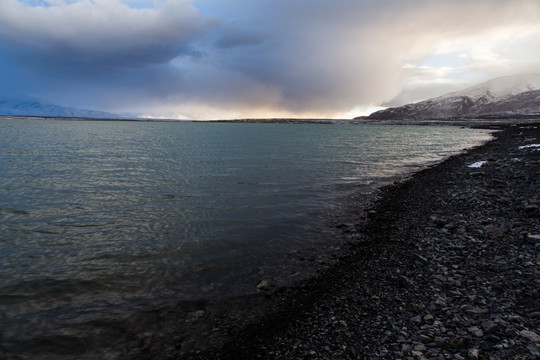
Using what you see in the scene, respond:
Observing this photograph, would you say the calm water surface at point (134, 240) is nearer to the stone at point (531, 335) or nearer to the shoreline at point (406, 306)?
the shoreline at point (406, 306)

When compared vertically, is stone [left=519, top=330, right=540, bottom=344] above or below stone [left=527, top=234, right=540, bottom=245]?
below

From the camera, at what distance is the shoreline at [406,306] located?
6.27m

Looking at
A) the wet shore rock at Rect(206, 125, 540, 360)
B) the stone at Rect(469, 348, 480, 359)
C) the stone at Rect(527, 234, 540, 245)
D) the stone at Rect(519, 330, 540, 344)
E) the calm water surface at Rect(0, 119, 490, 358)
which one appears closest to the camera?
the stone at Rect(469, 348, 480, 359)

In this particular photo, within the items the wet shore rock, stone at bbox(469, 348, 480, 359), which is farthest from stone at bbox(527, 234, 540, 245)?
stone at bbox(469, 348, 480, 359)

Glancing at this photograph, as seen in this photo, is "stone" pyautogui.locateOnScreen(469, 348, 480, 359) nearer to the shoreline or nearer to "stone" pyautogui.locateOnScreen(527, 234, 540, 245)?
the shoreline

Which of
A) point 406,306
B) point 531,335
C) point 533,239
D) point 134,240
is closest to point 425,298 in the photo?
point 406,306

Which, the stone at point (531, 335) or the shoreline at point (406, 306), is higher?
the stone at point (531, 335)

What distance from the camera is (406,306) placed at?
7699mm

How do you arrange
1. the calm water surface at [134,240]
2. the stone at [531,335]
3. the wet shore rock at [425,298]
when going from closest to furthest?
the stone at [531,335] → the wet shore rock at [425,298] → the calm water surface at [134,240]

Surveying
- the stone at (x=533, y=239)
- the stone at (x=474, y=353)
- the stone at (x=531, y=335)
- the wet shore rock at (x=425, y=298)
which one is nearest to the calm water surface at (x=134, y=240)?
the wet shore rock at (x=425, y=298)

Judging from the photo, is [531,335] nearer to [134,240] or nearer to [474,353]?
[474,353]

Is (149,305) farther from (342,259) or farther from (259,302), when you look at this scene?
(342,259)

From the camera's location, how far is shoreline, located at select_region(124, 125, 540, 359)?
6.27 meters

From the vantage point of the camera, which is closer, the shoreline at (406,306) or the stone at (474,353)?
the stone at (474,353)
